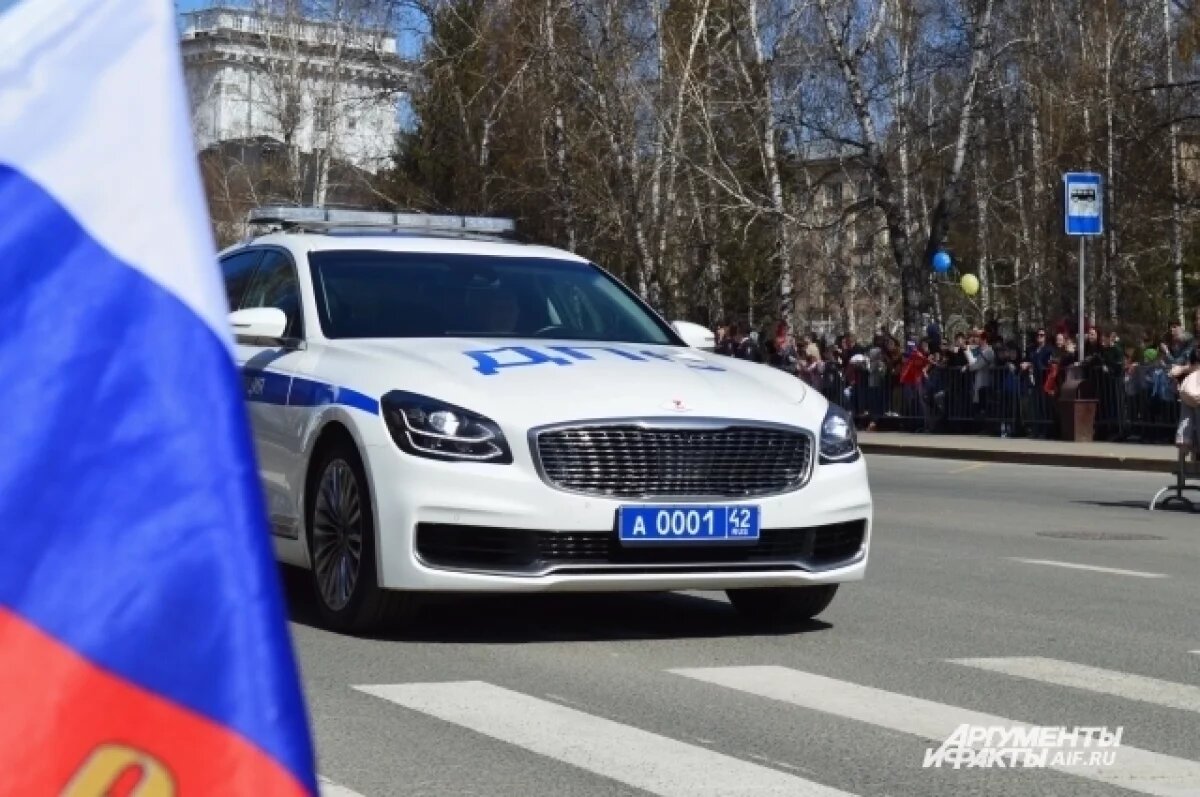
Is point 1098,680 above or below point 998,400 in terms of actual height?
above

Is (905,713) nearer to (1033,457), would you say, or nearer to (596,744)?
(596,744)

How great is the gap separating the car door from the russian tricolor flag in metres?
7.47

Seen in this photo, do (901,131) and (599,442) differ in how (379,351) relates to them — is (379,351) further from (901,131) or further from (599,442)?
(901,131)

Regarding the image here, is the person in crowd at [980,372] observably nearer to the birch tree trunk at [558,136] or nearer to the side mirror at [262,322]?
the birch tree trunk at [558,136]

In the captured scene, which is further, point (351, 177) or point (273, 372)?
point (351, 177)

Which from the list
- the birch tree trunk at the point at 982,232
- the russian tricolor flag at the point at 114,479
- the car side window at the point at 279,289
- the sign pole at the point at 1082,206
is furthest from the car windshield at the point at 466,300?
the birch tree trunk at the point at 982,232

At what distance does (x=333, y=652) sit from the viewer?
833 cm

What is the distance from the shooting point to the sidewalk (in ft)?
84.3

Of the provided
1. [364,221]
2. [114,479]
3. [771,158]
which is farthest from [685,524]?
[771,158]

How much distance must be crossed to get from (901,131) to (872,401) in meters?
9.58

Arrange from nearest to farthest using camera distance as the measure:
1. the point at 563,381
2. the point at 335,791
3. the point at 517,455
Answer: the point at 335,791 → the point at 517,455 → the point at 563,381

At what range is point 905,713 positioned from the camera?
23.5 ft

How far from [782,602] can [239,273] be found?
313 cm

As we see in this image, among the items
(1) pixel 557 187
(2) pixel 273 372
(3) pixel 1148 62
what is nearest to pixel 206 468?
(2) pixel 273 372
